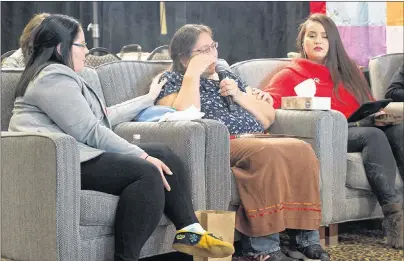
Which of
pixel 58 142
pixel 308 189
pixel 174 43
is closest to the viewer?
pixel 58 142

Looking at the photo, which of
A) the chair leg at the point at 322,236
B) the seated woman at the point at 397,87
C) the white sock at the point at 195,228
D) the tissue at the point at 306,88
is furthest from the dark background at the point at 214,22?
the white sock at the point at 195,228

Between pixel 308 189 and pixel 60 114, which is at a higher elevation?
pixel 60 114

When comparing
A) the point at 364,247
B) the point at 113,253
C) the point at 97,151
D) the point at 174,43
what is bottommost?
the point at 364,247

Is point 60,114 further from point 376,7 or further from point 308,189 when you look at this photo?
point 376,7

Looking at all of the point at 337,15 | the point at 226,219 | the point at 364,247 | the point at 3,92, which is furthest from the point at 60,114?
the point at 337,15

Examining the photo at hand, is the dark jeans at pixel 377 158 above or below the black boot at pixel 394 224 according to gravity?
above

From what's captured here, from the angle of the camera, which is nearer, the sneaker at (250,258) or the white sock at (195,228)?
the white sock at (195,228)

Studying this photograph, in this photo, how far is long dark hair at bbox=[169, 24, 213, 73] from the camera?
3.09m

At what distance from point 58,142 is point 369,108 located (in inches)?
64.8

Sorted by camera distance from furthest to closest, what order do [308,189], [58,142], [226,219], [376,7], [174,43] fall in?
1. [376,7]
2. [174,43]
3. [308,189]
4. [226,219]
5. [58,142]

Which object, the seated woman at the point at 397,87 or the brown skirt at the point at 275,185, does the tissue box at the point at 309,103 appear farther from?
the seated woman at the point at 397,87

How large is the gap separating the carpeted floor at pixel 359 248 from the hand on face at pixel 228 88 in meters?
0.67

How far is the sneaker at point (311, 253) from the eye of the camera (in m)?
2.86

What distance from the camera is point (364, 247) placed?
322 cm
